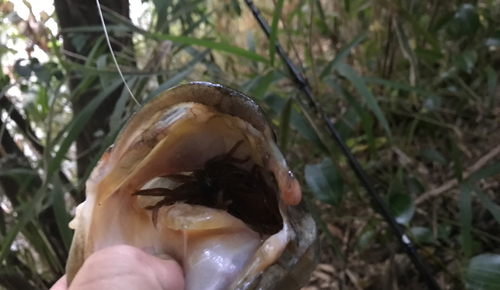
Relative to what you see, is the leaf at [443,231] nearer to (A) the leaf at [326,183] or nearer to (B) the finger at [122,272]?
(A) the leaf at [326,183]

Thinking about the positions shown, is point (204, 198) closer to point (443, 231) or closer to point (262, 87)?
point (262, 87)

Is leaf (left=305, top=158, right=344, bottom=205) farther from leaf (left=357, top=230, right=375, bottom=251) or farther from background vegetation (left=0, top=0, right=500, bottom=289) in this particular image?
leaf (left=357, top=230, right=375, bottom=251)

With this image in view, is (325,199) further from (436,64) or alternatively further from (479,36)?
(436,64)

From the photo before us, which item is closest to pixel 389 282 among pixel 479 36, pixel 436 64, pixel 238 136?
pixel 238 136

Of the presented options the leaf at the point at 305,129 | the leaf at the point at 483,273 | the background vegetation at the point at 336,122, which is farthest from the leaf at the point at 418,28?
the leaf at the point at 483,273

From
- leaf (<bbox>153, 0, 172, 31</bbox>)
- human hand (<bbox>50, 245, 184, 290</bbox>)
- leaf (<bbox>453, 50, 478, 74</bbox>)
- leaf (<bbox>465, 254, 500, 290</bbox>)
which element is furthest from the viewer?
leaf (<bbox>453, 50, 478, 74</bbox>)

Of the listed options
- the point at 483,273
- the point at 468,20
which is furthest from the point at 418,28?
the point at 483,273

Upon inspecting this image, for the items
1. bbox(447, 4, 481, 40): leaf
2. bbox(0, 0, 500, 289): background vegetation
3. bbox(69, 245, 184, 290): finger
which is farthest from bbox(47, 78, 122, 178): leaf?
bbox(447, 4, 481, 40): leaf
